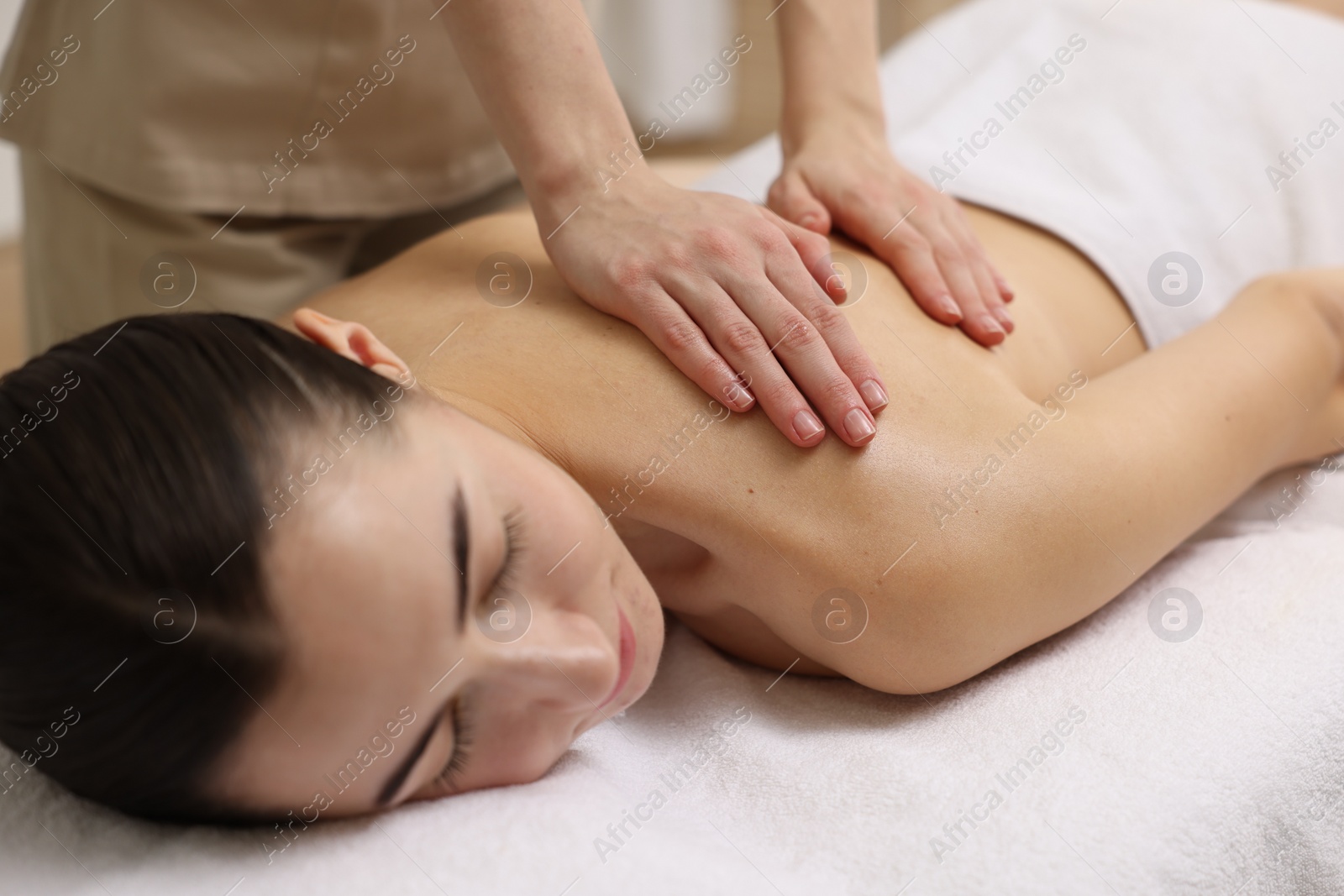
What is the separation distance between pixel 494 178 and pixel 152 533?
0.80m

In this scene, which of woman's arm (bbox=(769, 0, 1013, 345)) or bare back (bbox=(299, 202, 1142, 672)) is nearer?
bare back (bbox=(299, 202, 1142, 672))

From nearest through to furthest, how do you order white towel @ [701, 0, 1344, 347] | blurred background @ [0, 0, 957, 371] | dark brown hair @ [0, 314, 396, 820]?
dark brown hair @ [0, 314, 396, 820], white towel @ [701, 0, 1344, 347], blurred background @ [0, 0, 957, 371]

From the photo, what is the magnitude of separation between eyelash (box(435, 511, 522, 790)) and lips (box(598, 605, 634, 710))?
97 mm

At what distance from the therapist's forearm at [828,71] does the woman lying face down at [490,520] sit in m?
0.24

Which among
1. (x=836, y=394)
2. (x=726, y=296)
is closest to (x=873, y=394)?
(x=836, y=394)

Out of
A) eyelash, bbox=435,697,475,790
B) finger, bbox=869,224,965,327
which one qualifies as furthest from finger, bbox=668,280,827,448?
eyelash, bbox=435,697,475,790

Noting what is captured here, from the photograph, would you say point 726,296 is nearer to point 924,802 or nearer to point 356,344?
point 356,344

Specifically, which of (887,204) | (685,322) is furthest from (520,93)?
(887,204)

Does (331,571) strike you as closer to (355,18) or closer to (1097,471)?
(1097,471)

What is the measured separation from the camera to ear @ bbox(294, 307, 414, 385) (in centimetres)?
83

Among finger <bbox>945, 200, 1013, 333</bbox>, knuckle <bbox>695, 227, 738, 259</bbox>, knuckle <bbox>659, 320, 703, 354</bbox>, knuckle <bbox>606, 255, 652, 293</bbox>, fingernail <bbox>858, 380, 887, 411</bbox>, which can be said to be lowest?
finger <bbox>945, 200, 1013, 333</bbox>

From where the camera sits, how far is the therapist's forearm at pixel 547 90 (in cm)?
89

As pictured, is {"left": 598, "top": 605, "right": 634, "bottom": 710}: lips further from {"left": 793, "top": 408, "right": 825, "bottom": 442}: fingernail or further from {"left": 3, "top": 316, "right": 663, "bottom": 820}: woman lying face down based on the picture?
{"left": 793, "top": 408, "right": 825, "bottom": 442}: fingernail

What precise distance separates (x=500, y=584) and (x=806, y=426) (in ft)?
0.87
